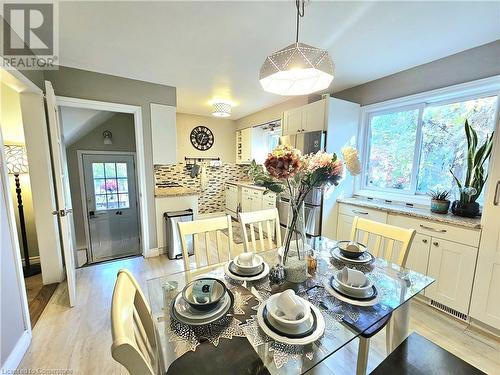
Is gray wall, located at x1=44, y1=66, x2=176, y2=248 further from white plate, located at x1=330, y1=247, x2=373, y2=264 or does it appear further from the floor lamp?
white plate, located at x1=330, y1=247, x2=373, y2=264

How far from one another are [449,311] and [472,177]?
1.24m

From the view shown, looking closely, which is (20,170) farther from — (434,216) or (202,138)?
(434,216)

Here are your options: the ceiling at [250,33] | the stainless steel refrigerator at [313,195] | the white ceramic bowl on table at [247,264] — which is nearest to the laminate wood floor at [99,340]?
the white ceramic bowl on table at [247,264]

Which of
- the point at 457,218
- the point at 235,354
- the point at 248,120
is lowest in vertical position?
the point at 235,354

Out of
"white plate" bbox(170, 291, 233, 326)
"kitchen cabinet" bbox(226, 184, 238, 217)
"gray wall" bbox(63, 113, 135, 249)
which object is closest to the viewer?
"white plate" bbox(170, 291, 233, 326)

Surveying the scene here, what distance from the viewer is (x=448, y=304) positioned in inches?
75.1

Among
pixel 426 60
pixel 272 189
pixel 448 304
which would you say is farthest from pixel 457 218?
pixel 272 189

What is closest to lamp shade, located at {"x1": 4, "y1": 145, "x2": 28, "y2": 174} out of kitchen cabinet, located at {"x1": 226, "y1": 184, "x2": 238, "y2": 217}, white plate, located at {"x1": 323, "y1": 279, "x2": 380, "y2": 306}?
white plate, located at {"x1": 323, "y1": 279, "x2": 380, "y2": 306}

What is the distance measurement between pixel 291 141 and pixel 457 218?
2.06 m

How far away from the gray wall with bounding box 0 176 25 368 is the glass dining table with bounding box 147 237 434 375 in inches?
39.8

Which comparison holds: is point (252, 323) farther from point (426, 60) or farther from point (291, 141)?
point (426, 60)

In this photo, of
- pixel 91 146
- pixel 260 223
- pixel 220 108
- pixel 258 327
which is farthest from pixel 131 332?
pixel 91 146

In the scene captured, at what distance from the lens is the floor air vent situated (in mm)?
1843

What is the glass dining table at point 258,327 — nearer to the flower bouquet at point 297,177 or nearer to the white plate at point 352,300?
the white plate at point 352,300
